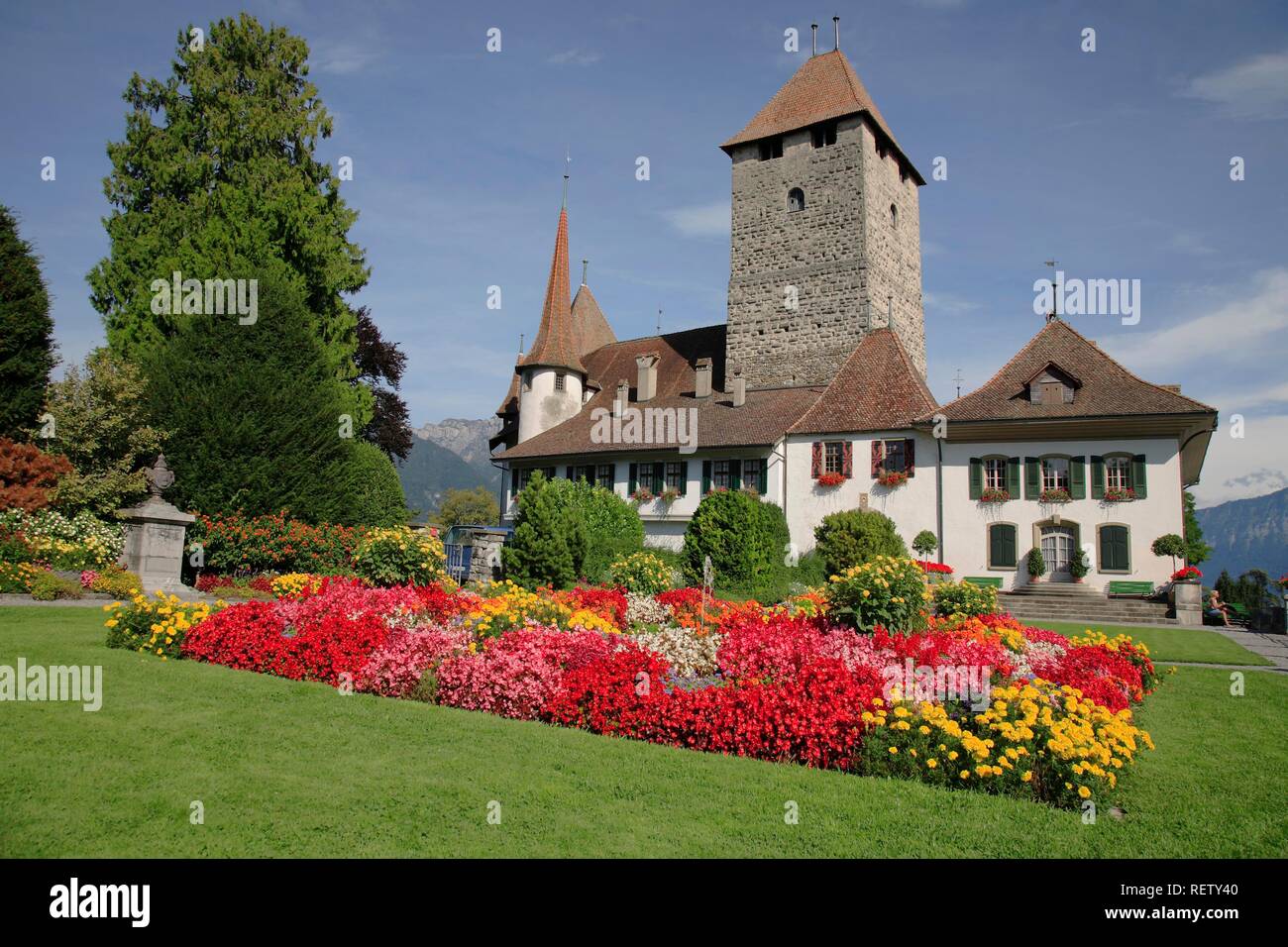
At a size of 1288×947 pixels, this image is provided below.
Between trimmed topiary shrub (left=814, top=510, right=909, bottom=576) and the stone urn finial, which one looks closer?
the stone urn finial

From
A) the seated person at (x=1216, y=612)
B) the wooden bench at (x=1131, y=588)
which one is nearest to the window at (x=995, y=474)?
the wooden bench at (x=1131, y=588)

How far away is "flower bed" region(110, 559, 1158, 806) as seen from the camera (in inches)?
257

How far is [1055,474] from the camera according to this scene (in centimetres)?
2636

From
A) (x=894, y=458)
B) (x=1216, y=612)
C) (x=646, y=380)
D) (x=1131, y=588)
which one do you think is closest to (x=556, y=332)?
(x=646, y=380)

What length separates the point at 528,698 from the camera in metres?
8.24

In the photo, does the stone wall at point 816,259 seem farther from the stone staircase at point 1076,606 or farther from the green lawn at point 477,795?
the green lawn at point 477,795

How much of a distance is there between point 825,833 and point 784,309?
1244 inches

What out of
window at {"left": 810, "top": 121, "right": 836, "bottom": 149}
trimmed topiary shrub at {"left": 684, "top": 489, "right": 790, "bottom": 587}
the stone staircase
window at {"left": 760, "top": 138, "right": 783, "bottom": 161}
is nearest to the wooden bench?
the stone staircase

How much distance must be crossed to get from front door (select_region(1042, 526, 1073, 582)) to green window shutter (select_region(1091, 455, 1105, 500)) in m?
1.35

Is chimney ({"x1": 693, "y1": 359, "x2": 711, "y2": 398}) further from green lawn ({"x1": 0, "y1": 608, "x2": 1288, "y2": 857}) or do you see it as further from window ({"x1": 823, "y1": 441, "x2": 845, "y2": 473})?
green lawn ({"x1": 0, "y1": 608, "x2": 1288, "y2": 857})

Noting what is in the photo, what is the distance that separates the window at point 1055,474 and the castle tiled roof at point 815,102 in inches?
646

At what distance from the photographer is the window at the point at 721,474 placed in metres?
31.5

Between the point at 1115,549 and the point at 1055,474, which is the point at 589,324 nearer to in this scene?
the point at 1055,474
